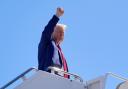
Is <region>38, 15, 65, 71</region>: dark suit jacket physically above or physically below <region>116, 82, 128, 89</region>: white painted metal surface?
above

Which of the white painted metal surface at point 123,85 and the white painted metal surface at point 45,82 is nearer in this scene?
the white painted metal surface at point 45,82

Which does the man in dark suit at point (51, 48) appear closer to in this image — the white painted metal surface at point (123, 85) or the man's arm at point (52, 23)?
the man's arm at point (52, 23)

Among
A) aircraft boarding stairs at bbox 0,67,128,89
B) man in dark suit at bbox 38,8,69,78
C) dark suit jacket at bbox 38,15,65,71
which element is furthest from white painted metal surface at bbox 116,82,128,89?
dark suit jacket at bbox 38,15,65,71

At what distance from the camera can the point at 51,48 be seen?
228 inches

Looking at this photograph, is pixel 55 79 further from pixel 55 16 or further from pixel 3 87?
pixel 55 16

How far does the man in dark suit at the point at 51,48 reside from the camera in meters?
5.67

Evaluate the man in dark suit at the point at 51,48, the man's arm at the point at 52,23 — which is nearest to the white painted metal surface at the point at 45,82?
the man in dark suit at the point at 51,48

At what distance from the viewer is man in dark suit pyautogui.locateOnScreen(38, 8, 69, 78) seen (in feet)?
18.6

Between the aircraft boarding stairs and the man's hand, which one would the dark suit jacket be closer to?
the man's hand

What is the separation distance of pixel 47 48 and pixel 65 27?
525 mm

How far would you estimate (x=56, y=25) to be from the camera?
6.02m

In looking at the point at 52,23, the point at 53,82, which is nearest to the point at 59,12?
the point at 52,23

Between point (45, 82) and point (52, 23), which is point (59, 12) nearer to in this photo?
point (52, 23)

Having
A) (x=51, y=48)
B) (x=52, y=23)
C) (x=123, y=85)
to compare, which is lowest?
(x=123, y=85)
